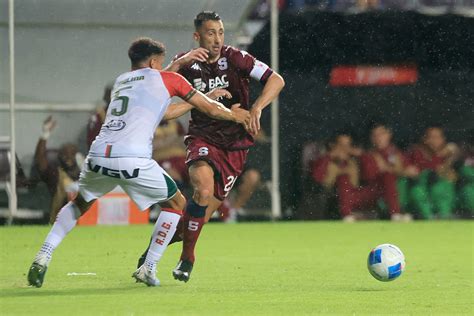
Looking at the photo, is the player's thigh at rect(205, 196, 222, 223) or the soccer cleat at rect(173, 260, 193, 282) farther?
the player's thigh at rect(205, 196, 222, 223)

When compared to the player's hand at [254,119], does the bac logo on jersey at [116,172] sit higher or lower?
lower

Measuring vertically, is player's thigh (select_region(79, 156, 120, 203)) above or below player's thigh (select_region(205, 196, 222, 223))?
above

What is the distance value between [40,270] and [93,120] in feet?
29.3

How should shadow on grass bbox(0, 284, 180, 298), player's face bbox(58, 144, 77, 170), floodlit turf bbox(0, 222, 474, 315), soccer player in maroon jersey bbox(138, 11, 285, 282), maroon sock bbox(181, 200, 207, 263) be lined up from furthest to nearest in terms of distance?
player's face bbox(58, 144, 77, 170), soccer player in maroon jersey bbox(138, 11, 285, 282), maroon sock bbox(181, 200, 207, 263), shadow on grass bbox(0, 284, 180, 298), floodlit turf bbox(0, 222, 474, 315)

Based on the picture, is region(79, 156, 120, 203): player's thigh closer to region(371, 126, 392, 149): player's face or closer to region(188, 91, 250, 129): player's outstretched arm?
region(188, 91, 250, 129): player's outstretched arm

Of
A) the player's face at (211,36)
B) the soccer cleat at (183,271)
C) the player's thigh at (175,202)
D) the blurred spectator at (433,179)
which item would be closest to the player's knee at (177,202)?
the player's thigh at (175,202)

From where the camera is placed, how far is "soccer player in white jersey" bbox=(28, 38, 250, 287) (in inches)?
350

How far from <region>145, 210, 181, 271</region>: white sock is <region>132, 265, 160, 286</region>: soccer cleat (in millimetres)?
31

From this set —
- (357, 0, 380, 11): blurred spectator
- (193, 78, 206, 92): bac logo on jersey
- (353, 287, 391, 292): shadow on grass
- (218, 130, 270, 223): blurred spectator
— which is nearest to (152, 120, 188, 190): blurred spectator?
(218, 130, 270, 223): blurred spectator

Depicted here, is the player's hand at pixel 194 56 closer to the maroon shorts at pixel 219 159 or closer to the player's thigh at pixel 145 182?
the maroon shorts at pixel 219 159

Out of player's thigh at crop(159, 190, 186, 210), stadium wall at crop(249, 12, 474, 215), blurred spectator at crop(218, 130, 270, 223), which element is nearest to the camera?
player's thigh at crop(159, 190, 186, 210)

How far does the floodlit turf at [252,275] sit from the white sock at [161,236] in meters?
Answer: 0.23

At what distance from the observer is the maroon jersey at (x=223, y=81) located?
1016cm

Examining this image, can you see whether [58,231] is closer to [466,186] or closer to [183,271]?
[183,271]
